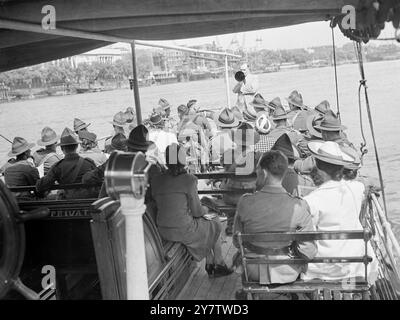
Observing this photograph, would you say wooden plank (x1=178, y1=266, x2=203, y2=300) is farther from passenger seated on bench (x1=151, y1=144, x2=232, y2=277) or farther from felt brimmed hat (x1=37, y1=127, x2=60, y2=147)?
felt brimmed hat (x1=37, y1=127, x2=60, y2=147)

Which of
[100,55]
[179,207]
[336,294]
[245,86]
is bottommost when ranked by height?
[336,294]

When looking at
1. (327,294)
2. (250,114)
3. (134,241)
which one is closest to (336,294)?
(327,294)

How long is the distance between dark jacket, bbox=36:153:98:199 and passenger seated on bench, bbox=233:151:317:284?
75.0 inches

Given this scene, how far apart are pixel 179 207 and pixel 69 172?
5.10ft

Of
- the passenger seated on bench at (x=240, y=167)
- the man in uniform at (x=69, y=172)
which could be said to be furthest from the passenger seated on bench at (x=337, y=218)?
the man in uniform at (x=69, y=172)

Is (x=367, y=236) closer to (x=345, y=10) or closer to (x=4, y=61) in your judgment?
(x=345, y=10)

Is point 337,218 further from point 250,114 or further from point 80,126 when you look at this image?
point 250,114

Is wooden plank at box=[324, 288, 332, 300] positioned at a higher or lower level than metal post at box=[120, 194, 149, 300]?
lower

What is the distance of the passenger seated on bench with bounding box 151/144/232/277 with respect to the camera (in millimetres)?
3486

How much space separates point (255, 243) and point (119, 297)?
0.85m

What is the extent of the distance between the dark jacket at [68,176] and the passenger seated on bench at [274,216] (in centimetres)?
191

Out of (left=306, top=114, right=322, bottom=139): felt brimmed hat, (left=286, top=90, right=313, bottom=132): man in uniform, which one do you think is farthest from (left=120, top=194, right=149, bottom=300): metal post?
(left=286, top=90, right=313, bottom=132): man in uniform

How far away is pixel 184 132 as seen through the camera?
8.48 meters

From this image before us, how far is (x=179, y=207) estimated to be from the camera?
138 inches
